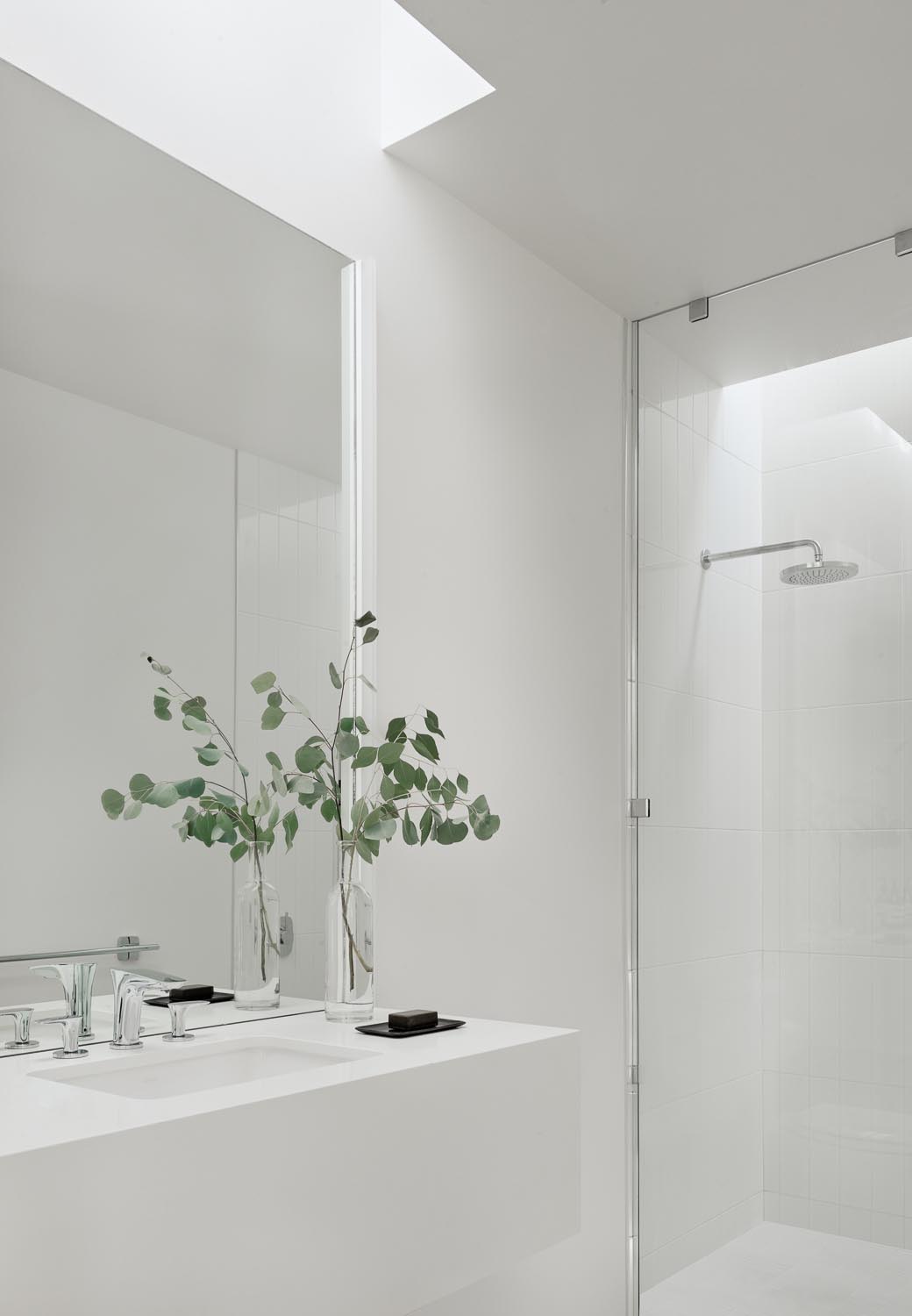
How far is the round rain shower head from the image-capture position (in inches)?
94.9

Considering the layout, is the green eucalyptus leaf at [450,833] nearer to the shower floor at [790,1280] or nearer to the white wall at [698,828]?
the white wall at [698,828]

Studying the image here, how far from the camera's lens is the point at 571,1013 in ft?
7.92

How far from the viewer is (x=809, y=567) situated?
2455mm

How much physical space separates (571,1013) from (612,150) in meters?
1.67

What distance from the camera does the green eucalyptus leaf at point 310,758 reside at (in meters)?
1.79

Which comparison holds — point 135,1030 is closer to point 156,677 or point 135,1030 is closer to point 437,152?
point 156,677

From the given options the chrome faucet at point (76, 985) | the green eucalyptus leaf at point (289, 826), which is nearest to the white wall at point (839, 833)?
the green eucalyptus leaf at point (289, 826)

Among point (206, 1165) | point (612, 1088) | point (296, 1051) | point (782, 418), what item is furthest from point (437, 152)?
point (612, 1088)

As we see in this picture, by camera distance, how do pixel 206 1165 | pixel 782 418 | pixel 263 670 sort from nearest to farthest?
pixel 206 1165 < pixel 263 670 < pixel 782 418

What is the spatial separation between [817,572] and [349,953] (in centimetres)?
130

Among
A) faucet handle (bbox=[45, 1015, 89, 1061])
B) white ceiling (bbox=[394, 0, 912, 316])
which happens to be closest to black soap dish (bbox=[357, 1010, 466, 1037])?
faucet handle (bbox=[45, 1015, 89, 1061])

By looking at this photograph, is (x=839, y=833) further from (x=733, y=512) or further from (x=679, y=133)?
(x=679, y=133)

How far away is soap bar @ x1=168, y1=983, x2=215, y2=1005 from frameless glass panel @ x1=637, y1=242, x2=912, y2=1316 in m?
1.21

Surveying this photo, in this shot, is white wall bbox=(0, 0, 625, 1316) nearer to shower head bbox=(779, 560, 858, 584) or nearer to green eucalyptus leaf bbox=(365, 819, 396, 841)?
green eucalyptus leaf bbox=(365, 819, 396, 841)
